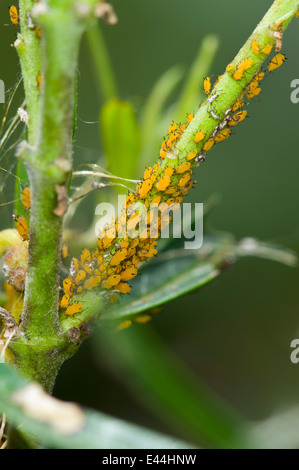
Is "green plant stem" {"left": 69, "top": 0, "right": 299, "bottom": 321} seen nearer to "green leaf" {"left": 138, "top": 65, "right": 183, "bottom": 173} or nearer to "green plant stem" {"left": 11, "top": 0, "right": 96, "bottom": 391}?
"green plant stem" {"left": 11, "top": 0, "right": 96, "bottom": 391}

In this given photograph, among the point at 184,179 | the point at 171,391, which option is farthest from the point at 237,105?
the point at 171,391

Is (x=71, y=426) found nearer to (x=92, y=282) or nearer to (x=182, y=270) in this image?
(x=92, y=282)

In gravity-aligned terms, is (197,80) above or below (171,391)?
above

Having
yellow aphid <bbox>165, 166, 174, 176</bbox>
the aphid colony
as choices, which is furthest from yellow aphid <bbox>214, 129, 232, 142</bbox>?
yellow aphid <bbox>165, 166, 174, 176</bbox>

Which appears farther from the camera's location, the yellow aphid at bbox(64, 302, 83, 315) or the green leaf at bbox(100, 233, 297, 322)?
the green leaf at bbox(100, 233, 297, 322)

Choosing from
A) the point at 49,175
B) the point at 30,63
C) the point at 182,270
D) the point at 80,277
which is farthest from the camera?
the point at 182,270

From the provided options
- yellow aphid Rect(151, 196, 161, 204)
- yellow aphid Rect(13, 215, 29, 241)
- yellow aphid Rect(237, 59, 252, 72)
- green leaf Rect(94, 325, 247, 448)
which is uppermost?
yellow aphid Rect(237, 59, 252, 72)
